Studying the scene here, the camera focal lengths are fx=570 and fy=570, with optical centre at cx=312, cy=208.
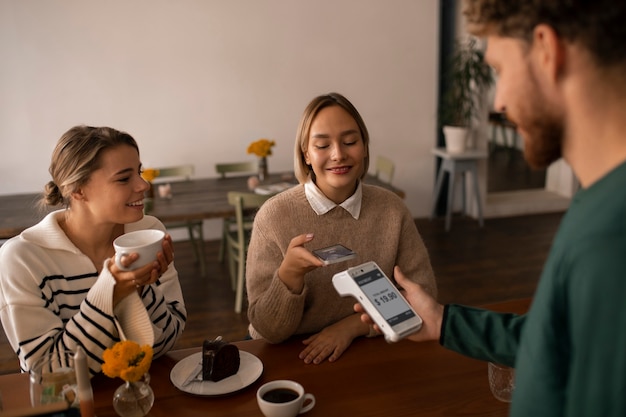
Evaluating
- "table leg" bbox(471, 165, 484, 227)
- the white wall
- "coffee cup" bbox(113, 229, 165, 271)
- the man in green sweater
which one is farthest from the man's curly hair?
"table leg" bbox(471, 165, 484, 227)

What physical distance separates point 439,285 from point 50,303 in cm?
298

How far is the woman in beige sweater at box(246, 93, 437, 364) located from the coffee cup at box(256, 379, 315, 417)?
0.42 m

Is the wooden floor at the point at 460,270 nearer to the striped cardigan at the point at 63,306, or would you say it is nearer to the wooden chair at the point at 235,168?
the wooden chair at the point at 235,168

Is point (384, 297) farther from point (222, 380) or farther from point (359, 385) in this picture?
point (222, 380)

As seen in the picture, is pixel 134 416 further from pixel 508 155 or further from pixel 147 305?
pixel 508 155

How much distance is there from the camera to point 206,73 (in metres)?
5.01

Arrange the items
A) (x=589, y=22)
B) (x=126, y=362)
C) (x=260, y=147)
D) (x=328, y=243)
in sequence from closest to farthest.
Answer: (x=589, y=22) < (x=126, y=362) < (x=328, y=243) < (x=260, y=147)

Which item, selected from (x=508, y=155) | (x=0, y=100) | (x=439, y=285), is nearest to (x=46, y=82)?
(x=0, y=100)

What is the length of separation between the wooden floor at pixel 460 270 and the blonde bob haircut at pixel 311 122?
1709mm

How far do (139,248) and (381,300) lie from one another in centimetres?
58

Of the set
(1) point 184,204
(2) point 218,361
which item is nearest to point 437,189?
(1) point 184,204

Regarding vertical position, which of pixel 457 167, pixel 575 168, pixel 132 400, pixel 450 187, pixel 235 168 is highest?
pixel 575 168

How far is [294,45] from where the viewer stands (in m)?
5.13

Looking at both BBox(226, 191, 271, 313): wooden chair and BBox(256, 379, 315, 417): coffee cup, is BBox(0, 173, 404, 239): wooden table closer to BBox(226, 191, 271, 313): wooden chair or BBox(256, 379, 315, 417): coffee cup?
BBox(226, 191, 271, 313): wooden chair
